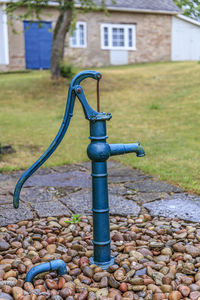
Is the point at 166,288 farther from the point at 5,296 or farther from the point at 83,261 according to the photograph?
the point at 5,296

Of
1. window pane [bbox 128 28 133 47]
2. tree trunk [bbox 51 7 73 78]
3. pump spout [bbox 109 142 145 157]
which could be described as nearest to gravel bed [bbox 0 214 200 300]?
pump spout [bbox 109 142 145 157]

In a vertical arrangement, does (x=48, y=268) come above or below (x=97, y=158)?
below

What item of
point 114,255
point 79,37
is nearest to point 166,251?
point 114,255

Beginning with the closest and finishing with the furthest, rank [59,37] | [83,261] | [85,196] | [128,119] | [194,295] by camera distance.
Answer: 1. [194,295]
2. [83,261]
3. [85,196]
4. [128,119]
5. [59,37]

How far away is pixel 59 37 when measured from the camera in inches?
418

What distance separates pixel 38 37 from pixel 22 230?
15.1 metres

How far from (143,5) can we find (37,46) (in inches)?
227

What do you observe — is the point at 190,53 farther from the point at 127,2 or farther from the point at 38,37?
the point at 38,37

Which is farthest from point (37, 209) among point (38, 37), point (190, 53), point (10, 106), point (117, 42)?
point (190, 53)

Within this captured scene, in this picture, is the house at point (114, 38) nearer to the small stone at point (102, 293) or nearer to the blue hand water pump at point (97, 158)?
the blue hand water pump at point (97, 158)

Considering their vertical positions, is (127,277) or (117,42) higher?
(117,42)

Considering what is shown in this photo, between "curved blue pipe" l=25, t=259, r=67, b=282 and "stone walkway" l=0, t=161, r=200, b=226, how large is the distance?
0.82 meters

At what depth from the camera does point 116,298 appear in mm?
1761

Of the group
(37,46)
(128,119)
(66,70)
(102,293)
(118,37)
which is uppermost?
(118,37)
